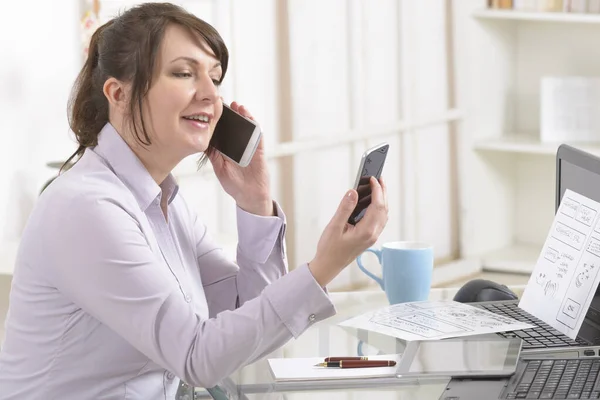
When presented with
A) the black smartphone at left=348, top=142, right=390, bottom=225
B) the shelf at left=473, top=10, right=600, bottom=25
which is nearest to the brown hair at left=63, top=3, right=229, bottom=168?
the black smartphone at left=348, top=142, right=390, bottom=225

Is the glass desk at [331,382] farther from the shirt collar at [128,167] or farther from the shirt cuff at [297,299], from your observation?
the shirt collar at [128,167]

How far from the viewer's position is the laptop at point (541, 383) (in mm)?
1354

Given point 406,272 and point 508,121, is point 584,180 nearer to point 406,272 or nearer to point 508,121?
point 406,272

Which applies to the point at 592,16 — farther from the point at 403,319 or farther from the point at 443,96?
the point at 403,319

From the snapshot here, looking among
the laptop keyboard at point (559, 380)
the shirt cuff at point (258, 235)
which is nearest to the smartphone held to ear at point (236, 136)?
the shirt cuff at point (258, 235)

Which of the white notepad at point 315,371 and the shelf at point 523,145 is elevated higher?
the white notepad at point 315,371

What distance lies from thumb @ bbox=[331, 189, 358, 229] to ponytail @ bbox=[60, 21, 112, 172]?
1.39 ft

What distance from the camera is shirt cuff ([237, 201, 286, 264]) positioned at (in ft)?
5.93

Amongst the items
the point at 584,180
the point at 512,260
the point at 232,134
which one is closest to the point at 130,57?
the point at 232,134

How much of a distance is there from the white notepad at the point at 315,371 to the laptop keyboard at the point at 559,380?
0.19 m

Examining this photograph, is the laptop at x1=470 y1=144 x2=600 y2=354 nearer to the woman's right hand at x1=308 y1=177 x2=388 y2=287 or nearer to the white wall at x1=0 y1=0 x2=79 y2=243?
the woman's right hand at x1=308 y1=177 x2=388 y2=287

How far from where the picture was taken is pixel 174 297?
1.42 metres

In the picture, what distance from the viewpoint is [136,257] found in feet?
4.69

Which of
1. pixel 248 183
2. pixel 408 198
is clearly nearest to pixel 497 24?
pixel 408 198
